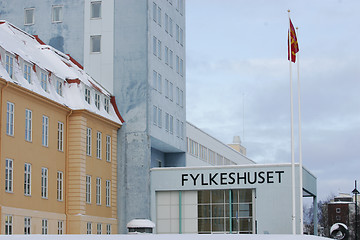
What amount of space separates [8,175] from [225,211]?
63.1 ft

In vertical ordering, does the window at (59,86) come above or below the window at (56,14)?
below

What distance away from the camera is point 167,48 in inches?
2443

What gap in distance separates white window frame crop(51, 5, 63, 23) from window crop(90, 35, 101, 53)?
10.4ft

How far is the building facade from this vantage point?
5575 cm

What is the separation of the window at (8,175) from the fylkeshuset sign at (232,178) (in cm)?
1744

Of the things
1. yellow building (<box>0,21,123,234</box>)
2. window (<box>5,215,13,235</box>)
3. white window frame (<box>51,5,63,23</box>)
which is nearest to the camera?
window (<box>5,215,13,235</box>)

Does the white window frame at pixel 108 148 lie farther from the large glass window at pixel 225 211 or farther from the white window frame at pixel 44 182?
the white window frame at pixel 44 182

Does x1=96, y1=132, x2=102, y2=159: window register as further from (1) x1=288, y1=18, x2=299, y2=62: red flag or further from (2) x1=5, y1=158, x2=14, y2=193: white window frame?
(1) x1=288, y1=18, x2=299, y2=62: red flag

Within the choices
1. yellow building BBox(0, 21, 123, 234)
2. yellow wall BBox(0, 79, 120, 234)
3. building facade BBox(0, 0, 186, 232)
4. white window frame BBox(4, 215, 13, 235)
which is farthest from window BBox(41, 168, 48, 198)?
building facade BBox(0, 0, 186, 232)

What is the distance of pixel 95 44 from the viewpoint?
5809 centimetres

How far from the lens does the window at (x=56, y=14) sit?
58.9 m

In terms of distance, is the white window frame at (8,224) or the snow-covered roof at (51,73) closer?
the white window frame at (8,224)

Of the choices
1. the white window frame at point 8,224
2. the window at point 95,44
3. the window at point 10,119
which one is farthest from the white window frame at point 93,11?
the white window frame at point 8,224

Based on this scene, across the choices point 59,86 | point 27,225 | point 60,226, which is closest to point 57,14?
point 59,86
